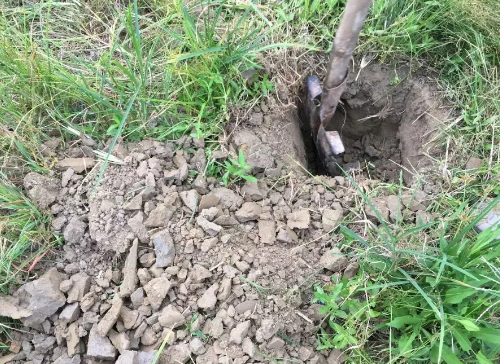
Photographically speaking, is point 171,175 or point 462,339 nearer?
point 462,339

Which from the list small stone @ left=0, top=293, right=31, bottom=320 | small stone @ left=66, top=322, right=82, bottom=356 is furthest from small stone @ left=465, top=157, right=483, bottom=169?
small stone @ left=0, top=293, right=31, bottom=320

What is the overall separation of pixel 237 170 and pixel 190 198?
221 mm

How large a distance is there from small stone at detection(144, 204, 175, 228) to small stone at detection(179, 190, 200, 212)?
0.07 metres

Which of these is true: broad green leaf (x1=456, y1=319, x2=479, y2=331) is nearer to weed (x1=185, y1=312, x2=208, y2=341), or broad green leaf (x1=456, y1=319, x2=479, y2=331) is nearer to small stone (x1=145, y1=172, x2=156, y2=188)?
weed (x1=185, y1=312, x2=208, y2=341)

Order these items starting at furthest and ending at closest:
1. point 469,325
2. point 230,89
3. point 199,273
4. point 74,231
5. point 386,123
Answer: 1. point 386,123
2. point 230,89
3. point 74,231
4. point 199,273
5. point 469,325

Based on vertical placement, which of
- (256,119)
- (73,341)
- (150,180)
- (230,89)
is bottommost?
(73,341)

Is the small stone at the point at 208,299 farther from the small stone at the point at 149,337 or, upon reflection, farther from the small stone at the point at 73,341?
the small stone at the point at 73,341

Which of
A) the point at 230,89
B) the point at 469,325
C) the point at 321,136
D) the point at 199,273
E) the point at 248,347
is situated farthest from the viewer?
the point at 321,136

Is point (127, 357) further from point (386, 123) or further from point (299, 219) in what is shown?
point (386, 123)

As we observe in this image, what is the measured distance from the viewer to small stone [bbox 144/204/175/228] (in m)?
1.64

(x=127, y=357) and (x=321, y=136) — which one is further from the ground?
(x=321, y=136)

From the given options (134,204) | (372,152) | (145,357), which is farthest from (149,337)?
(372,152)

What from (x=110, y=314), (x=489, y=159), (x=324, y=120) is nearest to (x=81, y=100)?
(x=110, y=314)

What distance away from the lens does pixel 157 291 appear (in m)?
1.53
